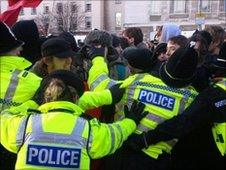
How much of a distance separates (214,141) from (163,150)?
1.22ft

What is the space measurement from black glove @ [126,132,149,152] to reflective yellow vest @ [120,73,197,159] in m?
0.05

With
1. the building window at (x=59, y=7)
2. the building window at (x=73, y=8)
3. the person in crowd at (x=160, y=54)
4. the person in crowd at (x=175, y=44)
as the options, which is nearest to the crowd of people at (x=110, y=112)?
the person in crowd at (x=160, y=54)

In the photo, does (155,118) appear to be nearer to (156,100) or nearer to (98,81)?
(156,100)

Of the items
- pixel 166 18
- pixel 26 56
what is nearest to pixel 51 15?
pixel 166 18

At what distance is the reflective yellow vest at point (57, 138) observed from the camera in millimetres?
2721

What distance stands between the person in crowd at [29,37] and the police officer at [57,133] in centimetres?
166

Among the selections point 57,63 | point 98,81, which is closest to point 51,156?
point 98,81

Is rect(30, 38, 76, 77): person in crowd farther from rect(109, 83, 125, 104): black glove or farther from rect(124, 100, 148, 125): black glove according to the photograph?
rect(124, 100, 148, 125): black glove

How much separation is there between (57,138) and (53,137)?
2 centimetres

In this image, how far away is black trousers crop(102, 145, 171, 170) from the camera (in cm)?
338

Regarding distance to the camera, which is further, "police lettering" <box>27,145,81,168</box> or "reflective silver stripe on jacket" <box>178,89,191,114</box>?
"reflective silver stripe on jacket" <box>178,89,191,114</box>

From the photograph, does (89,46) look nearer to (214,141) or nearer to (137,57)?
(137,57)

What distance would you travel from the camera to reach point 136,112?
3.26 m

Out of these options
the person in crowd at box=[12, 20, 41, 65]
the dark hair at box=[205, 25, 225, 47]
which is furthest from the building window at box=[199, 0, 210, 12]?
the person in crowd at box=[12, 20, 41, 65]
